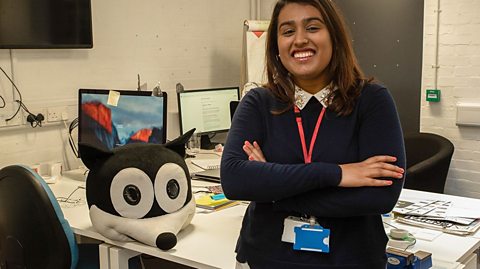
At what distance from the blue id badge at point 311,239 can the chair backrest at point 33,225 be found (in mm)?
1094

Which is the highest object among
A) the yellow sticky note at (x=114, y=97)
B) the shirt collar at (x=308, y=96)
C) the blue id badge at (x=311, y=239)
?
the shirt collar at (x=308, y=96)

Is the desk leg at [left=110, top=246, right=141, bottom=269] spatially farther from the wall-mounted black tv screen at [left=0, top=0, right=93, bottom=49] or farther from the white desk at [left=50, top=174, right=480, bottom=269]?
the wall-mounted black tv screen at [left=0, top=0, right=93, bottom=49]

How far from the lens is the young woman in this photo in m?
1.43

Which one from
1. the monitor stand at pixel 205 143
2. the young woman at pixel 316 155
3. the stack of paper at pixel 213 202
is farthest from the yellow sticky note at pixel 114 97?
the young woman at pixel 316 155

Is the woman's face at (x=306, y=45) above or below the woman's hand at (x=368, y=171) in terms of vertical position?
above

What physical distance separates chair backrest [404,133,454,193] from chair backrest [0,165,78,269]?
2.07 metres

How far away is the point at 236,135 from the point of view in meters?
1.58

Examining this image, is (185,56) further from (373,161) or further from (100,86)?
(373,161)

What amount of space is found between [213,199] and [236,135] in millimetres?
979

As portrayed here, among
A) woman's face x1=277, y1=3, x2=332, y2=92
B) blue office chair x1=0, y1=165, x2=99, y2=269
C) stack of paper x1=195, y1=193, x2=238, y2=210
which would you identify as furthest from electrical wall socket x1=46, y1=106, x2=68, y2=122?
woman's face x1=277, y1=3, x2=332, y2=92

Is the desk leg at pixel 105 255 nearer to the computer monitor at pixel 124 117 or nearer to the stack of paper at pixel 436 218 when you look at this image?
the computer monitor at pixel 124 117

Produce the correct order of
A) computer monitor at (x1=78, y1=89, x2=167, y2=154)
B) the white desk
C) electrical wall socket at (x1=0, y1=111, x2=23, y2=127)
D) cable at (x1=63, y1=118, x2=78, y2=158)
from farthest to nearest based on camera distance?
cable at (x1=63, y1=118, x2=78, y2=158) → electrical wall socket at (x1=0, y1=111, x2=23, y2=127) → computer monitor at (x1=78, y1=89, x2=167, y2=154) → the white desk

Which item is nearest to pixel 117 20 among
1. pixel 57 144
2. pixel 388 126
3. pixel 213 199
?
pixel 57 144

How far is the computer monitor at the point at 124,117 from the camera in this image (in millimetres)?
2895
